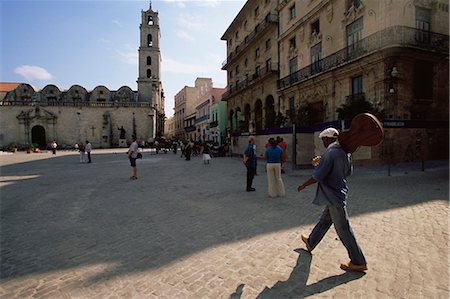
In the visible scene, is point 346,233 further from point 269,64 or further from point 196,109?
point 196,109

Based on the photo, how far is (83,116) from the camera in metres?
47.7

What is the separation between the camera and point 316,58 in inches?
766

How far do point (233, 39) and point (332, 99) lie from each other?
22846 mm

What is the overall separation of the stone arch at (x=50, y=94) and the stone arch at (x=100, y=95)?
6032mm

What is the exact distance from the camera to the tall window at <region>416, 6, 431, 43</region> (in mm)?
14096

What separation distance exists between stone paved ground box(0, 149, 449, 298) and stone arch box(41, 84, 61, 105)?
5162cm

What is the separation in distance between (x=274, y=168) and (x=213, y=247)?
11.3 ft

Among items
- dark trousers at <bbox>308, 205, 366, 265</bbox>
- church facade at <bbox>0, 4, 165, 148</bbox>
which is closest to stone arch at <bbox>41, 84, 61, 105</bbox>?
church facade at <bbox>0, 4, 165, 148</bbox>

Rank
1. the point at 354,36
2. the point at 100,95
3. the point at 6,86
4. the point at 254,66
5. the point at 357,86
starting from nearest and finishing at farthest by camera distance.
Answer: the point at 357,86
the point at 354,36
the point at 254,66
the point at 100,95
the point at 6,86

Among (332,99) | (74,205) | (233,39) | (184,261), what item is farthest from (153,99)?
(184,261)

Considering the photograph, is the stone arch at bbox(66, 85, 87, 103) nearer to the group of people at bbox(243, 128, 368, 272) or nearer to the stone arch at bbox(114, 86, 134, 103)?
the stone arch at bbox(114, 86, 134, 103)

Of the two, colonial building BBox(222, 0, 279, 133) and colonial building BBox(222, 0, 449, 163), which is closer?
colonial building BBox(222, 0, 449, 163)

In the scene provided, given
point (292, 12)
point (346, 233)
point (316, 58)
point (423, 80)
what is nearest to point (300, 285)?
point (346, 233)

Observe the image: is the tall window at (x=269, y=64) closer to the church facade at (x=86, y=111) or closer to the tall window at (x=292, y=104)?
the tall window at (x=292, y=104)
